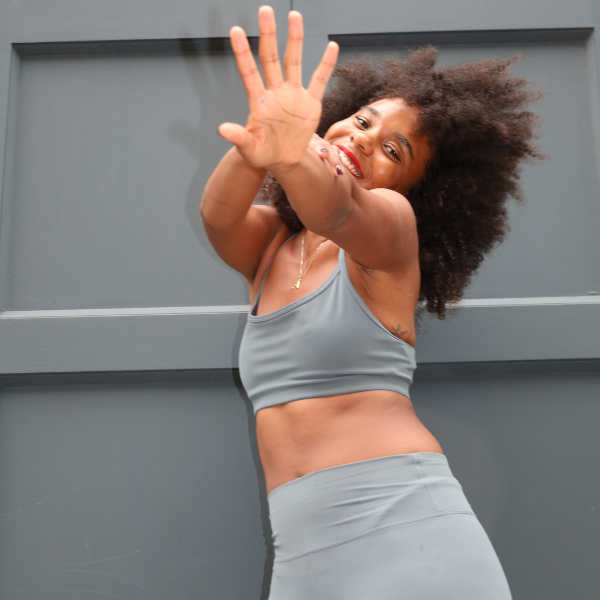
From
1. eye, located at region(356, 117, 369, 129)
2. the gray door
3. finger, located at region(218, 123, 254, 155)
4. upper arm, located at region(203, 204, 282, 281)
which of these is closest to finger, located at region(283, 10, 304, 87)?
finger, located at region(218, 123, 254, 155)

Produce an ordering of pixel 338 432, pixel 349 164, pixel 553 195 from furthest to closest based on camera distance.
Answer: pixel 553 195
pixel 349 164
pixel 338 432

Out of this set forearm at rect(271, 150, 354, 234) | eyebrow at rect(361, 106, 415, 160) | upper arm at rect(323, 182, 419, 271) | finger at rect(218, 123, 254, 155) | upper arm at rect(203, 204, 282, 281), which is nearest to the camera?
finger at rect(218, 123, 254, 155)

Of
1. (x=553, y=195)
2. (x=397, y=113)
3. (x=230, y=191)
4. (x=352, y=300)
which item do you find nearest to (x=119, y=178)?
(x=230, y=191)

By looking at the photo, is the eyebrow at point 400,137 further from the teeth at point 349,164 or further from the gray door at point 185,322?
the gray door at point 185,322

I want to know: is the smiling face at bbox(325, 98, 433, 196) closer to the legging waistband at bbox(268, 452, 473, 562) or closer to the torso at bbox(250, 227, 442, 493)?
the torso at bbox(250, 227, 442, 493)

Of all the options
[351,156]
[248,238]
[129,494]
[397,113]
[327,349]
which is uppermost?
[397,113]

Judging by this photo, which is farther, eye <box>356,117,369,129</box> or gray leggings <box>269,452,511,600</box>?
eye <box>356,117,369,129</box>

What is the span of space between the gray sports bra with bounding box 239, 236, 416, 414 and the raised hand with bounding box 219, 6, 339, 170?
1.31 feet

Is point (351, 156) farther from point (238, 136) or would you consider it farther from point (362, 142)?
point (238, 136)

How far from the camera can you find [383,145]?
54.8 inches

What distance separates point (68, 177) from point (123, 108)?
30 cm

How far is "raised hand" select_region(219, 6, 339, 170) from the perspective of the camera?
84cm

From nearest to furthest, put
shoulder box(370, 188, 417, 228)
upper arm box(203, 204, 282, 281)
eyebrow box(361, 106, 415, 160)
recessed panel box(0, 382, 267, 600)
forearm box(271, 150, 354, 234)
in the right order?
forearm box(271, 150, 354, 234) < shoulder box(370, 188, 417, 228) < upper arm box(203, 204, 282, 281) < eyebrow box(361, 106, 415, 160) < recessed panel box(0, 382, 267, 600)

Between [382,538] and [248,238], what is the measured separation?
73 cm
